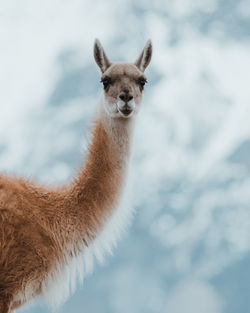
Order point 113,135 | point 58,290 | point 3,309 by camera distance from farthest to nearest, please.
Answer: point 113,135 → point 58,290 → point 3,309

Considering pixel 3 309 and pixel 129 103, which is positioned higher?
pixel 129 103

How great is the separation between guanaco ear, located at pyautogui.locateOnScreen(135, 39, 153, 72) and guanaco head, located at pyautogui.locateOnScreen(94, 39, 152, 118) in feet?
0.37

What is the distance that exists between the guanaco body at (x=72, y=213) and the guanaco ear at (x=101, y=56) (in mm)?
210

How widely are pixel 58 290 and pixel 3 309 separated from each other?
3.44ft

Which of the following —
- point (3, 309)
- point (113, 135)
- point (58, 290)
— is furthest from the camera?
point (113, 135)

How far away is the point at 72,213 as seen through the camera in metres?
9.29

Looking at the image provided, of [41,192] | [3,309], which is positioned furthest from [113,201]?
[3,309]

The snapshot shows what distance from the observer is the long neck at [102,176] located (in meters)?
9.34

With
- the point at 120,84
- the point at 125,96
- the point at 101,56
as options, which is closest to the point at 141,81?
the point at 120,84

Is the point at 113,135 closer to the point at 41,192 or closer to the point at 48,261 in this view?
the point at 41,192

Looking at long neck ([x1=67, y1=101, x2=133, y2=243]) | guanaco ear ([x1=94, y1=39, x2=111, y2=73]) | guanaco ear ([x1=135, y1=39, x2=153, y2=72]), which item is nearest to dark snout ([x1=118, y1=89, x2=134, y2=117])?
long neck ([x1=67, y1=101, x2=133, y2=243])

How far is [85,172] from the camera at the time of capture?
9.53 meters

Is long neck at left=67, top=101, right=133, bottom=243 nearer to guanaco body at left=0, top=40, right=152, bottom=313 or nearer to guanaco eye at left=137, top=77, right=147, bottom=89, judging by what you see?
guanaco body at left=0, top=40, right=152, bottom=313

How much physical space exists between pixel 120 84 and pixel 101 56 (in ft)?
3.04
